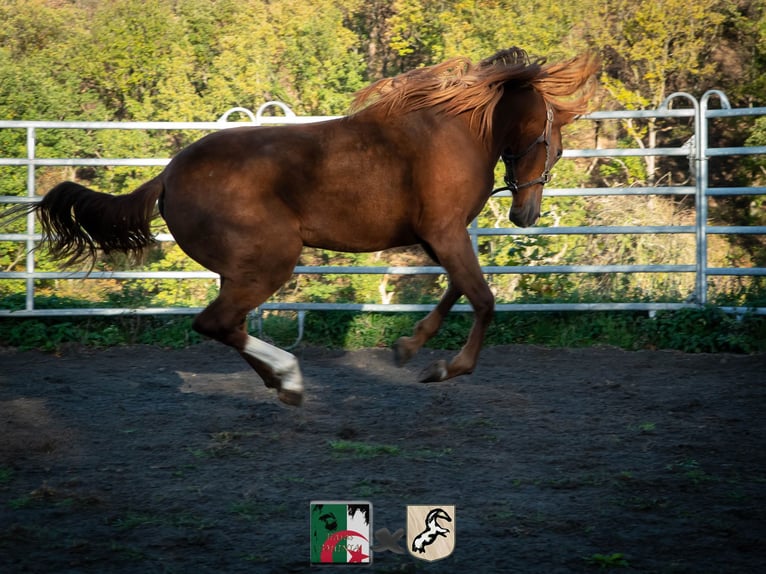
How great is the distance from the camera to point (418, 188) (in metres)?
4.75

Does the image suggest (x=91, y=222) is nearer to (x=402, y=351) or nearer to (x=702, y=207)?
(x=402, y=351)

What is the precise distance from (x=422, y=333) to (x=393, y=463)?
3.00 feet

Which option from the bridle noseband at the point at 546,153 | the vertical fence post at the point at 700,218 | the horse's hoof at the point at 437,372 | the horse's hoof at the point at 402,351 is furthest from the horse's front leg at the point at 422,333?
the vertical fence post at the point at 700,218

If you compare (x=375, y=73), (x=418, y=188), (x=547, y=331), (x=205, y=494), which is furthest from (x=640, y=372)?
(x=375, y=73)

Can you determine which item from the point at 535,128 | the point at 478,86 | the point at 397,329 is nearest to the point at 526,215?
the point at 535,128

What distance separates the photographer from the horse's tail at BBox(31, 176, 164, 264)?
5055 mm

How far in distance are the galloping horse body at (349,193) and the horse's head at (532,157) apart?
0.02m

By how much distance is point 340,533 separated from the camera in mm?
2920

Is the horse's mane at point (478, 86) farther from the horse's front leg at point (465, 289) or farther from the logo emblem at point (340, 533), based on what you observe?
the logo emblem at point (340, 533)

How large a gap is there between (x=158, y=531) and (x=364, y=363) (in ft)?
12.2

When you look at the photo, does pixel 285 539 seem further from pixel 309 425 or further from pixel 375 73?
pixel 375 73

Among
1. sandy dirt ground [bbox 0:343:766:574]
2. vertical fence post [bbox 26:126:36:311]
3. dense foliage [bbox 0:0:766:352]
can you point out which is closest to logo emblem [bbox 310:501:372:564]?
sandy dirt ground [bbox 0:343:766:574]

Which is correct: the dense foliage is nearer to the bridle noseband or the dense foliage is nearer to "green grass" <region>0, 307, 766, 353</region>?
"green grass" <region>0, 307, 766, 353</region>

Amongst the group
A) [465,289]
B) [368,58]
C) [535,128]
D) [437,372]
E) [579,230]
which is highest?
[368,58]
